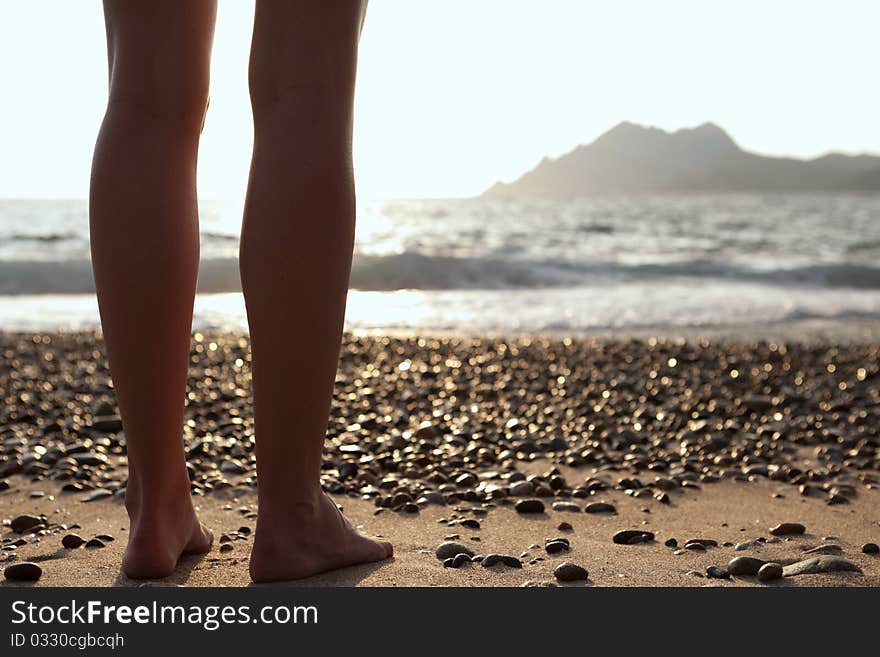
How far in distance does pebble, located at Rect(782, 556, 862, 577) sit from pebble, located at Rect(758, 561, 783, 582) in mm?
59

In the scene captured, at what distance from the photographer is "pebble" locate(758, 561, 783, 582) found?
5.60 ft

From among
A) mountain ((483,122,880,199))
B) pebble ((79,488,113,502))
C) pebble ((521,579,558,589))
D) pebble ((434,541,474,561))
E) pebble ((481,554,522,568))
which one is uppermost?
mountain ((483,122,880,199))

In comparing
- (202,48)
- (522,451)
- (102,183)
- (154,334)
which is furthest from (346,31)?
(522,451)

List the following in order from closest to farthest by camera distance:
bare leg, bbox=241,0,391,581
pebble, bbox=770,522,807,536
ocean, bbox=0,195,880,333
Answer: bare leg, bbox=241,0,391,581 → pebble, bbox=770,522,807,536 → ocean, bbox=0,195,880,333

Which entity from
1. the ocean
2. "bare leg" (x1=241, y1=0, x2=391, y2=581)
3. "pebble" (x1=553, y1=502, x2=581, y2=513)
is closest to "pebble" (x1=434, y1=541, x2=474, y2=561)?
"bare leg" (x1=241, y1=0, x2=391, y2=581)

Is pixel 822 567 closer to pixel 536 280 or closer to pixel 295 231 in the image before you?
pixel 295 231

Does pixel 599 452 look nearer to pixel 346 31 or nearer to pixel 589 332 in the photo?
pixel 346 31

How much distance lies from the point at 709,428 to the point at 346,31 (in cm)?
269

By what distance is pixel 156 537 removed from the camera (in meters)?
1.72

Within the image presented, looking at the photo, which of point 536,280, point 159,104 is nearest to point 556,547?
point 159,104

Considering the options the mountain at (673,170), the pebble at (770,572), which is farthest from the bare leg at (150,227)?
the mountain at (673,170)

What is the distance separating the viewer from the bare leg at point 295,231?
5.03 feet

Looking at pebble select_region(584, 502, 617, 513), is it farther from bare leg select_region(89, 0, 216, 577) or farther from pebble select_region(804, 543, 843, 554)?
bare leg select_region(89, 0, 216, 577)

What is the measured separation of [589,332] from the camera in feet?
27.4
